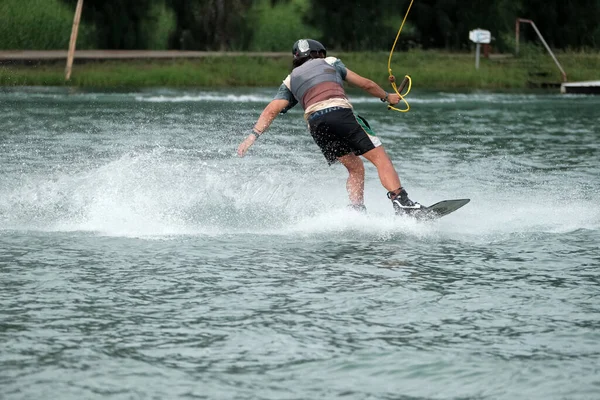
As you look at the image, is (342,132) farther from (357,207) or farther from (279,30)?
(279,30)

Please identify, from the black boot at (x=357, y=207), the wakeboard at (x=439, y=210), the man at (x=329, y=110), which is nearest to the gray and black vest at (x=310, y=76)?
the man at (x=329, y=110)

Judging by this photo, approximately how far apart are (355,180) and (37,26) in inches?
1559

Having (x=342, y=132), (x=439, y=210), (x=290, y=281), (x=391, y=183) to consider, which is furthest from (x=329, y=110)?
(x=290, y=281)

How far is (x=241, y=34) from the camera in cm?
4309

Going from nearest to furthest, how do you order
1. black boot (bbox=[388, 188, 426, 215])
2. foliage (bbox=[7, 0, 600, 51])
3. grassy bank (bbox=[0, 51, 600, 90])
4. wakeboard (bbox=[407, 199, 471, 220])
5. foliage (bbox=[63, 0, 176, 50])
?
1. wakeboard (bbox=[407, 199, 471, 220])
2. black boot (bbox=[388, 188, 426, 215])
3. grassy bank (bbox=[0, 51, 600, 90])
4. foliage (bbox=[63, 0, 176, 50])
5. foliage (bbox=[7, 0, 600, 51])

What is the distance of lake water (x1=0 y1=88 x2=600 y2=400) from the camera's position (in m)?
6.53

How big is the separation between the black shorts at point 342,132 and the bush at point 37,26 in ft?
109

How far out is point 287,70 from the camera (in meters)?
38.1

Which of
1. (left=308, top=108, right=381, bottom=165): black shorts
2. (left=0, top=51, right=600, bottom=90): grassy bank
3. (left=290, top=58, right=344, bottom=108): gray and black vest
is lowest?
(left=308, top=108, right=381, bottom=165): black shorts

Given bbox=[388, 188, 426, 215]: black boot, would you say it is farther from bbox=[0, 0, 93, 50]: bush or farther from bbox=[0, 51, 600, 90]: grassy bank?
bbox=[0, 0, 93, 50]: bush

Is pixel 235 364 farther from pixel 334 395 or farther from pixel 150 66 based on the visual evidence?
pixel 150 66

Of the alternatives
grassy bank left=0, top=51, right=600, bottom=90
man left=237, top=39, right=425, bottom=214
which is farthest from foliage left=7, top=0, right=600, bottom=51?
man left=237, top=39, right=425, bottom=214

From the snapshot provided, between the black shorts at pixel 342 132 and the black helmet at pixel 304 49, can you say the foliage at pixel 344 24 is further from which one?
the black shorts at pixel 342 132

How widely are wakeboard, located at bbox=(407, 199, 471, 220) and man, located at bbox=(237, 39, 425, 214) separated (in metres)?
0.05
